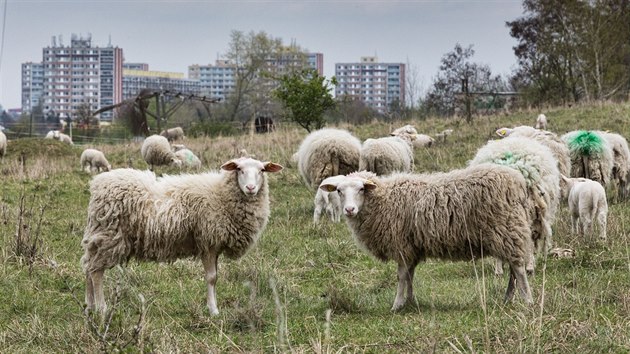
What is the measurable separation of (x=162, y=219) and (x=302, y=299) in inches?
61.6

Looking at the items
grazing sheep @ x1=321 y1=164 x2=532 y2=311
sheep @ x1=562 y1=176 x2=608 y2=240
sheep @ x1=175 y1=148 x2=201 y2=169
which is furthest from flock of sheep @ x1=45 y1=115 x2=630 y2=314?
sheep @ x1=175 y1=148 x2=201 y2=169

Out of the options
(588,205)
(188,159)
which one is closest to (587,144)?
(588,205)

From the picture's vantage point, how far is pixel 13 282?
8312 mm

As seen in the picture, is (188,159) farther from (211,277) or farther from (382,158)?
(211,277)

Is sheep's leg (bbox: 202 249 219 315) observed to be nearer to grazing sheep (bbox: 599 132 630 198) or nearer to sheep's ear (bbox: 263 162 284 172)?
sheep's ear (bbox: 263 162 284 172)

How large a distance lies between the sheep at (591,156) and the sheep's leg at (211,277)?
7538 mm

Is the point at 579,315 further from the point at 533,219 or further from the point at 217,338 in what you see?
the point at 217,338

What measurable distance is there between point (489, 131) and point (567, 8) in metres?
17.1

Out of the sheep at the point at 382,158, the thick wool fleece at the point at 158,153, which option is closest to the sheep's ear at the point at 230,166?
the sheep at the point at 382,158

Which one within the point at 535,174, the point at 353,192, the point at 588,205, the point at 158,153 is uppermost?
the point at 158,153

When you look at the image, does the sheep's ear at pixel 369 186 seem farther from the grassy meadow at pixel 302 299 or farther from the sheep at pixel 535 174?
the sheep at pixel 535 174

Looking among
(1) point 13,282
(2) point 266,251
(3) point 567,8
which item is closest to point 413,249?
(2) point 266,251

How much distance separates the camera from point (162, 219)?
7258 mm

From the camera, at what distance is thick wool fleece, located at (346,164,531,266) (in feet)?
22.8
